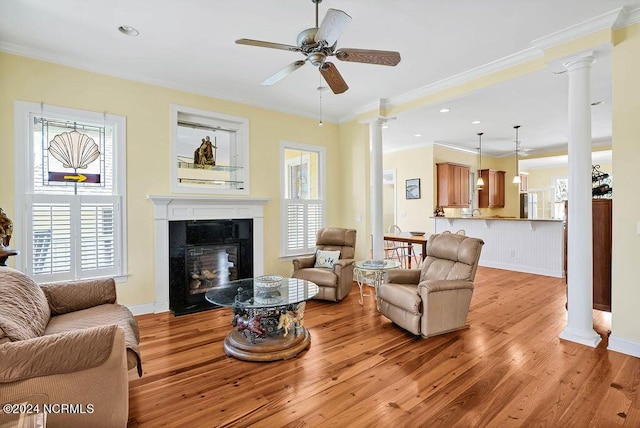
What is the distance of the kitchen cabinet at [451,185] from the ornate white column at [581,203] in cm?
457

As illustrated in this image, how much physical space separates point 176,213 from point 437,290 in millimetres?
3276

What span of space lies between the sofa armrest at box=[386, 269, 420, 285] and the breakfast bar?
3.66 metres

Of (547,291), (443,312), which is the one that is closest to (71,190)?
(443,312)

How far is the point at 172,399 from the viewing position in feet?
7.25

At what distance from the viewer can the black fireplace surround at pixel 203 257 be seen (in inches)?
164

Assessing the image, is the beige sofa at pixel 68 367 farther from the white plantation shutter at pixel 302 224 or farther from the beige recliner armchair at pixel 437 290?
the white plantation shutter at pixel 302 224

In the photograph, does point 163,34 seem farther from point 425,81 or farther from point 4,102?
point 425,81

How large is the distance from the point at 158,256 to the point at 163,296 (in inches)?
20.6

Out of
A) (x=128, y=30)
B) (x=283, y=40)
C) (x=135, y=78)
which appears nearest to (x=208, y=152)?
(x=135, y=78)

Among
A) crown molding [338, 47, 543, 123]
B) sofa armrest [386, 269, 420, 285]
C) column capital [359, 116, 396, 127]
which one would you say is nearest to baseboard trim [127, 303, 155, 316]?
sofa armrest [386, 269, 420, 285]

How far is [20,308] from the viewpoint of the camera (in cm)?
205

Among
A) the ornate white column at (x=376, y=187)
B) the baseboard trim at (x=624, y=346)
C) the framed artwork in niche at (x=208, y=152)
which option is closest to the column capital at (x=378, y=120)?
the ornate white column at (x=376, y=187)

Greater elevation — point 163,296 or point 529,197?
point 529,197

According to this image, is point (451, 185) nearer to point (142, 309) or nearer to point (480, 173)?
point (480, 173)
